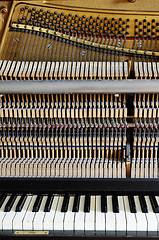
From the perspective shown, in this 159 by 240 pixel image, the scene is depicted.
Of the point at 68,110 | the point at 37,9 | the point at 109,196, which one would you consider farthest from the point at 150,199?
the point at 37,9

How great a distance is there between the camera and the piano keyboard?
248cm

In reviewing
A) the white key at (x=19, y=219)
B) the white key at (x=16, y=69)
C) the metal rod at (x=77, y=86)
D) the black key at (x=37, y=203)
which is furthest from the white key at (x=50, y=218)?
the white key at (x=16, y=69)

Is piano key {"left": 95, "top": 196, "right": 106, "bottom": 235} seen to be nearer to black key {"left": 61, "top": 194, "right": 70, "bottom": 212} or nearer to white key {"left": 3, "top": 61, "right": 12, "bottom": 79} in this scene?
black key {"left": 61, "top": 194, "right": 70, "bottom": 212}

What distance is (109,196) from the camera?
9.33ft

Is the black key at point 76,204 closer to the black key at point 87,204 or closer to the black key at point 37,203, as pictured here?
the black key at point 87,204

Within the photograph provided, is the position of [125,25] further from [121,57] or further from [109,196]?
[109,196]

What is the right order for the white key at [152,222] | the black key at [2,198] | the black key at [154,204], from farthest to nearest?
1. the black key at [2,198]
2. the black key at [154,204]
3. the white key at [152,222]

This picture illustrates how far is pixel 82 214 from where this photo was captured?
2590mm

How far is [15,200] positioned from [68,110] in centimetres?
99

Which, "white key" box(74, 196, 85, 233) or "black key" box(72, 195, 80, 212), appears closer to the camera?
"white key" box(74, 196, 85, 233)

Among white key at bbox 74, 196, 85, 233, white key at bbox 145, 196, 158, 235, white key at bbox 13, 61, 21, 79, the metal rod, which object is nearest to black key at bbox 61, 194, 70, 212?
white key at bbox 74, 196, 85, 233

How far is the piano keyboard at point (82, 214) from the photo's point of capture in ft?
8.13

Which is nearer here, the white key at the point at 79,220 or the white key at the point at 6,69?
the white key at the point at 79,220

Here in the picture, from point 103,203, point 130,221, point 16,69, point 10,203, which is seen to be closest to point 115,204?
point 103,203
